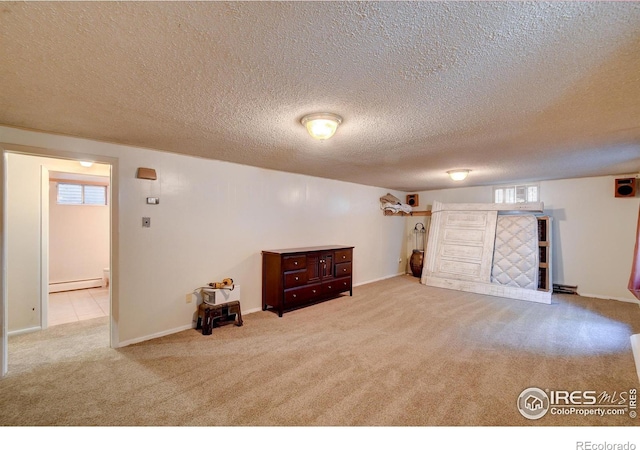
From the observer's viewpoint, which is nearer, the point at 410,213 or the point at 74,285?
the point at 74,285

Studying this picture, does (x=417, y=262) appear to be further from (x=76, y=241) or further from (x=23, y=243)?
(x=76, y=241)

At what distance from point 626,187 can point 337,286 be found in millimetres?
5126

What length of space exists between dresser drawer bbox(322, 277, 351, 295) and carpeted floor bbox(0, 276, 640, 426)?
666 mm

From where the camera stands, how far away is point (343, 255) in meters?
4.96

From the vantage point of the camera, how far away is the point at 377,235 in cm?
658

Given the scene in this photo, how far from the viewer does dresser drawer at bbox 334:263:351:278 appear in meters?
4.86

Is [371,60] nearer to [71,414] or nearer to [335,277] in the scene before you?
[71,414]

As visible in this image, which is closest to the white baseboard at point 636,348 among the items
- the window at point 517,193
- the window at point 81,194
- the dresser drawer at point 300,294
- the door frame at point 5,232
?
the window at point 517,193

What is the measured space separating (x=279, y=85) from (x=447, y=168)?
341cm

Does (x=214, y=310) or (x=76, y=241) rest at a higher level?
(x=76, y=241)

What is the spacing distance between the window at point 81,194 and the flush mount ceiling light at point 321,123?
20.0ft

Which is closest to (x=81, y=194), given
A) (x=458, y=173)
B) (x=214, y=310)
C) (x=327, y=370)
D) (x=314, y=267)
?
(x=214, y=310)

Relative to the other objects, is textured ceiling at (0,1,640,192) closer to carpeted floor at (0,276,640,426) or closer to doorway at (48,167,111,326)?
carpeted floor at (0,276,640,426)

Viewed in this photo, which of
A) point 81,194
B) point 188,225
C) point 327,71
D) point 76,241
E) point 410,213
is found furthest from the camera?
point 410,213
